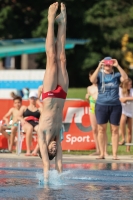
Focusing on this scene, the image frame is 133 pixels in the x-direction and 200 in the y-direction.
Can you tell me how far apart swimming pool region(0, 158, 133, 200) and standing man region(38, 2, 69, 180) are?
0.31 meters

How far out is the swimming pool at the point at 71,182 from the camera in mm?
8922

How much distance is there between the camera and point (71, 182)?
34.4 ft

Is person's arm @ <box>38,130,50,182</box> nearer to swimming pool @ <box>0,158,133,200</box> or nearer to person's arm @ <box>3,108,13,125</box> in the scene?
swimming pool @ <box>0,158,133,200</box>

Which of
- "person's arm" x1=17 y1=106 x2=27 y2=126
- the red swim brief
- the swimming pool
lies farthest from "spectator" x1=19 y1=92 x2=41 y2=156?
the red swim brief

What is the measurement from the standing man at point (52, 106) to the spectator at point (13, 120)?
22.3 feet

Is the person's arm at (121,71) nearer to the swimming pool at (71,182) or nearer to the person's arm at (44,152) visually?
the swimming pool at (71,182)

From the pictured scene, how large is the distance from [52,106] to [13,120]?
7.33 meters

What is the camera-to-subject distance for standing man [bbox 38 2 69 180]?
10.4 meters

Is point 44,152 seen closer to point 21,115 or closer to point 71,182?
point 71,182

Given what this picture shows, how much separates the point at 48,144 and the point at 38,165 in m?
3.23

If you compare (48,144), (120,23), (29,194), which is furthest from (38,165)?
(120,23)

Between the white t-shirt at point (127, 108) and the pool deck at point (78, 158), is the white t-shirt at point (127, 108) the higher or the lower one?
the higher one

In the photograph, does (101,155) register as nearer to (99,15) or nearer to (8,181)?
(8,181)

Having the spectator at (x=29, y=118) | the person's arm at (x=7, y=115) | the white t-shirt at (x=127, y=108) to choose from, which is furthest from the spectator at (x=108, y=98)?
the person's arm at (x=7, y=115)
